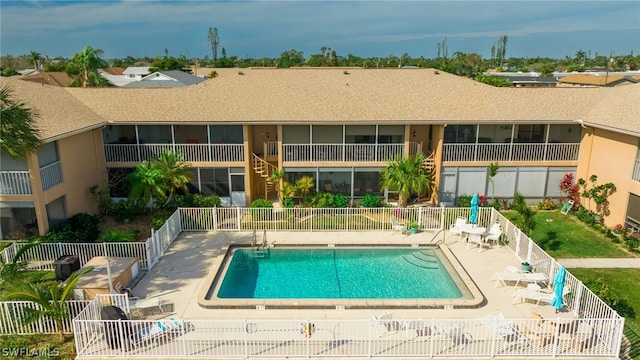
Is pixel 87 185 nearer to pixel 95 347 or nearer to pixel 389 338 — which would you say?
pixel 95 347

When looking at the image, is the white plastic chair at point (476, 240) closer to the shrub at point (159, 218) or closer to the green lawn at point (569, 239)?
the green lawn at point (569, 239)

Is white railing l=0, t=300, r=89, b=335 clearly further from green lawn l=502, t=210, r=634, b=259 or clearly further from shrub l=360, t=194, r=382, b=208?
green lawn l=502, t=210, r=634, b=259

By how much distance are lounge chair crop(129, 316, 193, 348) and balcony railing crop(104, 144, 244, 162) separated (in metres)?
12.6

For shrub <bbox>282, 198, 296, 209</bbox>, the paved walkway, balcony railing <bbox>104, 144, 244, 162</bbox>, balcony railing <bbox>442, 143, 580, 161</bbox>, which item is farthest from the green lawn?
balcony railing <bbox>104, 144, 244, 162</bbox>

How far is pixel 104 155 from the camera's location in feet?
76.6

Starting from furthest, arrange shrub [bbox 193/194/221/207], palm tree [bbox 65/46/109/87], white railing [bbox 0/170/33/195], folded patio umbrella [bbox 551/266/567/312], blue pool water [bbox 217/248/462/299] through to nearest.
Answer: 1. palm tree [bbox 65/46/109/87]
2. shrub [bbox 193/194/221/207]
3. white railing [bbox 0/170/33/195]
4. blue pool water [bbox 217/248/462/299]
5. folded patio umbrella [bbox 551/266/567/312]

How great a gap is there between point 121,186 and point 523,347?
2041cm

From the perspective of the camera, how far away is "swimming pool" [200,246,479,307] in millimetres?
14305

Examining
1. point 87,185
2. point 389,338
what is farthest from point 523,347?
point 87,185

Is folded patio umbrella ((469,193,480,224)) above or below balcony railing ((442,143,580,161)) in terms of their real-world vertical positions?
below

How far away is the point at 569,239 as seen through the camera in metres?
19.9

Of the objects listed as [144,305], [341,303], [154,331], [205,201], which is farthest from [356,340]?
[205,201]

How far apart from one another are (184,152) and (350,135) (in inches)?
354

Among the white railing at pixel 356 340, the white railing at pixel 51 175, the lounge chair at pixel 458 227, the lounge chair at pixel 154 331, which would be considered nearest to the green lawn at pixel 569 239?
the lounge chair at pixel 458 227
